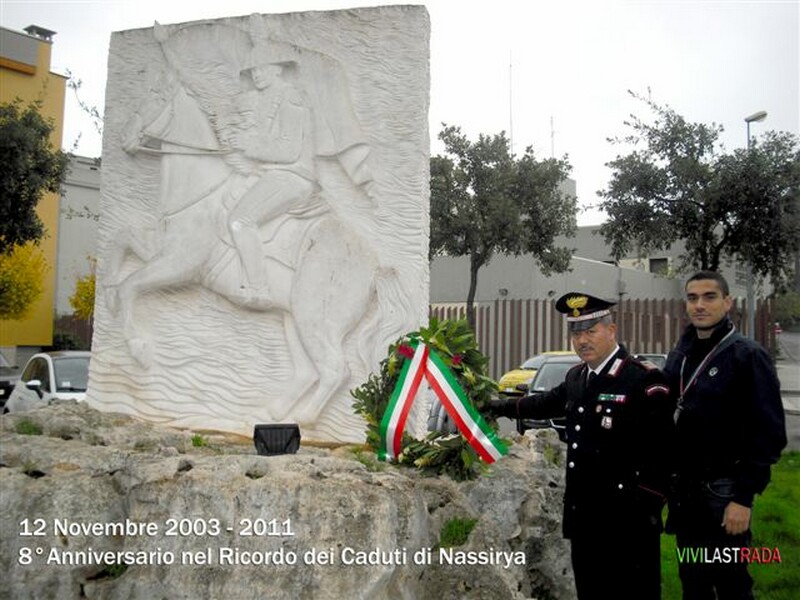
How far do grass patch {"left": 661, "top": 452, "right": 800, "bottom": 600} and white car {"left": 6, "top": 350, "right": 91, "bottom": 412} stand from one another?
22.6 ft

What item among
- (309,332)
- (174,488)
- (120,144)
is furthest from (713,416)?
(120,144)

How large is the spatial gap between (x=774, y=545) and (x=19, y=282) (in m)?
18.6

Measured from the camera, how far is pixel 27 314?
66.5 feet

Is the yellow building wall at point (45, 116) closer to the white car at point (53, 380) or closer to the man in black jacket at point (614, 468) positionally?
the white car at point (53, 380)

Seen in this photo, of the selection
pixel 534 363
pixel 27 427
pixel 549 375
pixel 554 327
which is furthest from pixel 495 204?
pixel 27 427

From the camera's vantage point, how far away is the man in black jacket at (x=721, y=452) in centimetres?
309

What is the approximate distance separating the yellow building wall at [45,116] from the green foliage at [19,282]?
2.57 ft

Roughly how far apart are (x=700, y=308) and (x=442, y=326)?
1.42 m

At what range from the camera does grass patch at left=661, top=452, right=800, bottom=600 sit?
4574mm

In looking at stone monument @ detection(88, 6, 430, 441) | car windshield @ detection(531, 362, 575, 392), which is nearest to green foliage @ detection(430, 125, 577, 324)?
car windshield @ detection(531, 362, 575, 392)

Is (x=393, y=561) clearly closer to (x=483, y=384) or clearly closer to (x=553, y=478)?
(x=483, y=384)

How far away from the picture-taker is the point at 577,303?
3.43 meters

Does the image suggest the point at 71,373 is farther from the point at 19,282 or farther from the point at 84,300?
the point at 84,300

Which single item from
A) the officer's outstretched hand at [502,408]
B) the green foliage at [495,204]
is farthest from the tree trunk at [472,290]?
the officer's outstretched hand at [502,408]
